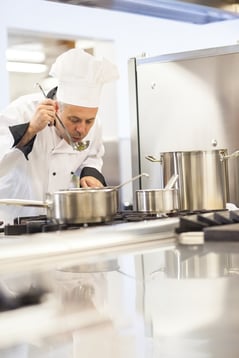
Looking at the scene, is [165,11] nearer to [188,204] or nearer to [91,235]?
[188,204]

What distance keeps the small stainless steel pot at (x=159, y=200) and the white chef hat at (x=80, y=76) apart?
71cm

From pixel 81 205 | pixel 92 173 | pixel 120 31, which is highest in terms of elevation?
pixel 120 31

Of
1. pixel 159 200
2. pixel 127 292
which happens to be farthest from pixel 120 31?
pixel 127 292

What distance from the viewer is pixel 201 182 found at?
1867mm

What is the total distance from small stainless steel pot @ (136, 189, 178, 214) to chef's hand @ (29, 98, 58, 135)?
0.67m

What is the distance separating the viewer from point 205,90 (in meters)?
2.55

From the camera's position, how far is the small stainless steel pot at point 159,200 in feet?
5.28

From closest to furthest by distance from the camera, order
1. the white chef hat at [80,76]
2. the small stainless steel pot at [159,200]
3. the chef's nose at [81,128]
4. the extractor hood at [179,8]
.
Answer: the small stainless steel pot at [159,200] → the extractor hood at [179,8] → the white chef hat at [80,76] → the chef's nose at [81,128]

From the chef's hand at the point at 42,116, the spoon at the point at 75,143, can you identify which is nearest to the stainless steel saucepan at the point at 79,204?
the chef's hand at the point at 42,116

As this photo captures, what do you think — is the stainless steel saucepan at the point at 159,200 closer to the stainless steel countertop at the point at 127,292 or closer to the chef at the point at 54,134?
the stainless steel countertop at the point at 127,292

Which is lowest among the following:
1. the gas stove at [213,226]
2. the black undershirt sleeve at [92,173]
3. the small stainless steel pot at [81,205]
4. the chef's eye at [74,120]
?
the gas stove at [213,226]

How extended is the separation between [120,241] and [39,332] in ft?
2.19

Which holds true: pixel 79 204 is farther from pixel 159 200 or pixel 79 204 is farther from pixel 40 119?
pixel 40 119

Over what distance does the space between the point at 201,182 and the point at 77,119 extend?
620 mm
